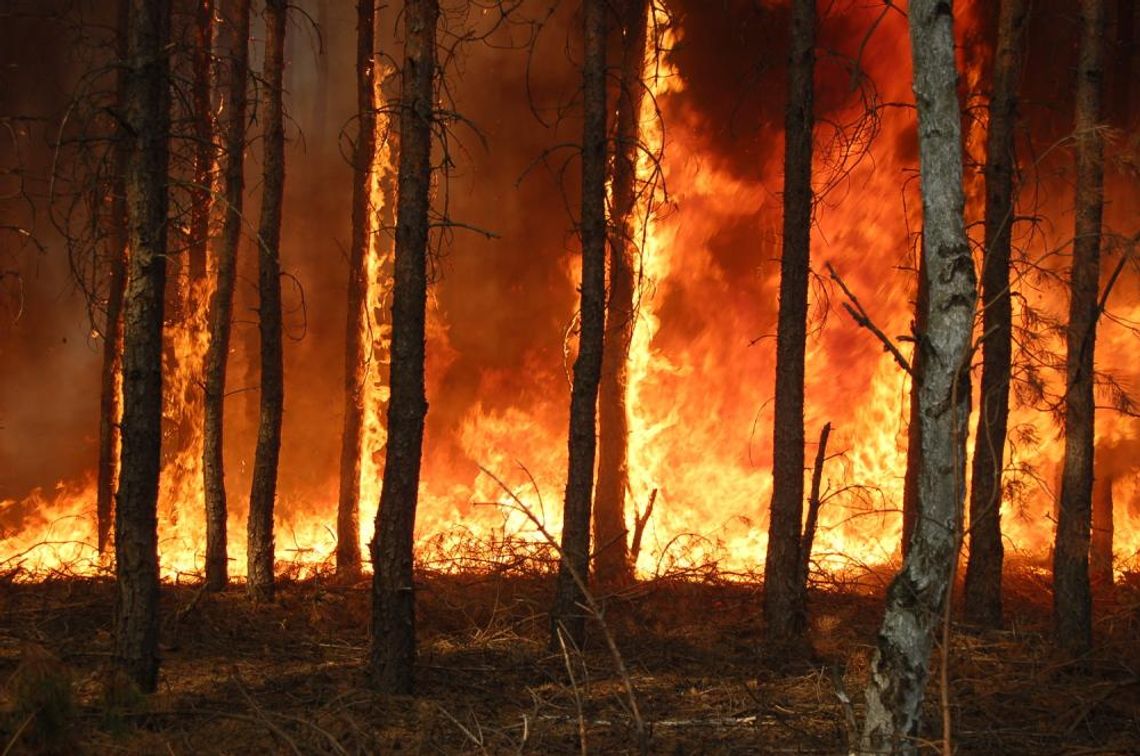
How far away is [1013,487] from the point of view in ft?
50.7

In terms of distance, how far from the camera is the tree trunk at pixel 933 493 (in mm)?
5645

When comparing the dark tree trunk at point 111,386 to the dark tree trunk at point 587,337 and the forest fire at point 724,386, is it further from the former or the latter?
the dark tree trunk at point 587,337

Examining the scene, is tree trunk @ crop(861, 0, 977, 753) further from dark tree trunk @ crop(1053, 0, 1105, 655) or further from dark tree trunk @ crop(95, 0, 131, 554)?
dark tree trunk @ crop(95, 0, 131, 554)

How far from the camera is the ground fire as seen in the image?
28.4ft

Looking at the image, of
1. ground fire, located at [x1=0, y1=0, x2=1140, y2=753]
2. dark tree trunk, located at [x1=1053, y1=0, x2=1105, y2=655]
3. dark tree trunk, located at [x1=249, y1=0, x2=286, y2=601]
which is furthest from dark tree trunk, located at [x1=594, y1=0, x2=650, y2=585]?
dark tree trunk, located at [x1=1053, y1=0, x2=1105, y2=655]

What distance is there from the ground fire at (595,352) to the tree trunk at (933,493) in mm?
29

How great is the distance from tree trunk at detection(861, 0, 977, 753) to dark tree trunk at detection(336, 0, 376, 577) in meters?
12.4

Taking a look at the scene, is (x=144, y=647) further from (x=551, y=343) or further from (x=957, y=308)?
(x=551, y=343)

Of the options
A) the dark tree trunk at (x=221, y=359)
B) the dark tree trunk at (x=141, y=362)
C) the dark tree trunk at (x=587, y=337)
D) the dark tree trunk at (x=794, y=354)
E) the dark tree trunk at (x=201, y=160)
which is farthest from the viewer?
the dark tree trunk at (x=201, y=160)

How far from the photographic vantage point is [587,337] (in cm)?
1152

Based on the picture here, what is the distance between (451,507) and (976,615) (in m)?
12.0

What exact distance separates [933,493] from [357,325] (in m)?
13.2

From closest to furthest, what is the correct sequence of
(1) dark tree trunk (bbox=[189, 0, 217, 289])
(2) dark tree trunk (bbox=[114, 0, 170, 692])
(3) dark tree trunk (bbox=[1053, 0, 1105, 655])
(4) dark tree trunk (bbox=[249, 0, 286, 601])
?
(2) dark tree trunk (bbox=[114, 0, 170, 692]), (3) dark tree trunk (bbox=[1053, 0, 1105, 655]), (4) dark tree trunk (bbox=[249, 0, 286, 601]), (1) dark tree trunk (bbox=[189, 0, 217, 289])

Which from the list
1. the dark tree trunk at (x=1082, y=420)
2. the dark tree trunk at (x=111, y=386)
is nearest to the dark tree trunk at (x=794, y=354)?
the dark tree trunk at (x=1082, y=420)
